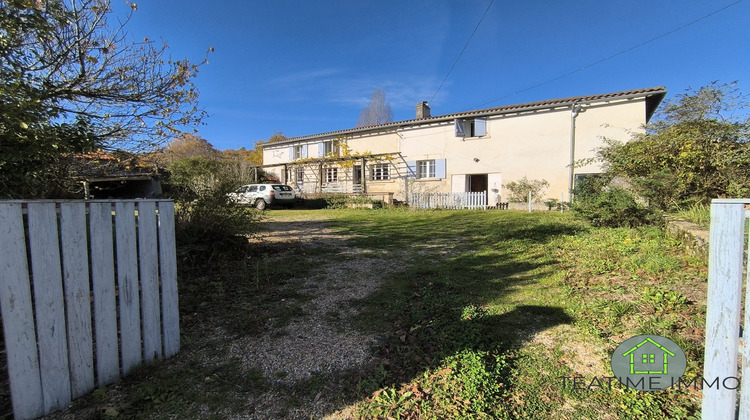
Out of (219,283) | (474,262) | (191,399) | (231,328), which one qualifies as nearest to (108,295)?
(191,399)

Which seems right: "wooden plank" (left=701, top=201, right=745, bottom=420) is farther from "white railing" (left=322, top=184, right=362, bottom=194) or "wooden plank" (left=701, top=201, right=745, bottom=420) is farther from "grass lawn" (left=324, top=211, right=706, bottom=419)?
"white railing" (left=322, top=184, right=362, bottom=194)

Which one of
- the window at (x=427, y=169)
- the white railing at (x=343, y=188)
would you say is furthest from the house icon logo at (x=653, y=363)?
the white railing at (x=343, y=188)

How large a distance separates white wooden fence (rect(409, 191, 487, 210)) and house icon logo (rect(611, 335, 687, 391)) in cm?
1452

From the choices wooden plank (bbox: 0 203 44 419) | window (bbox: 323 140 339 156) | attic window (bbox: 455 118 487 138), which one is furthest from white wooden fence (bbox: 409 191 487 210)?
wooden plank (bbox: 0 203 44 419)

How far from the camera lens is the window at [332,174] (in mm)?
23578

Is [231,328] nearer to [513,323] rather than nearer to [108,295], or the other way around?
[108,295]

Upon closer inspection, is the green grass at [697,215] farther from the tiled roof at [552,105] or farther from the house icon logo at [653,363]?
the tiled roof at [552,105]

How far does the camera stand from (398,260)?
524 cm

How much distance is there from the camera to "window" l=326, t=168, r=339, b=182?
2358cm

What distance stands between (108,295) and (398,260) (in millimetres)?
3830

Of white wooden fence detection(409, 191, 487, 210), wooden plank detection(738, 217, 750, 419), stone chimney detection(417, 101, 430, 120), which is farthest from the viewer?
stone chimney detection(417, 101, 430, 120)

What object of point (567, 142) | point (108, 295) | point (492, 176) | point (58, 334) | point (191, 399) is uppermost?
point (567, 142)

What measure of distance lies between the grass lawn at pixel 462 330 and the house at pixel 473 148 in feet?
37.7

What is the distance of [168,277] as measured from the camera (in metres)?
2.41
